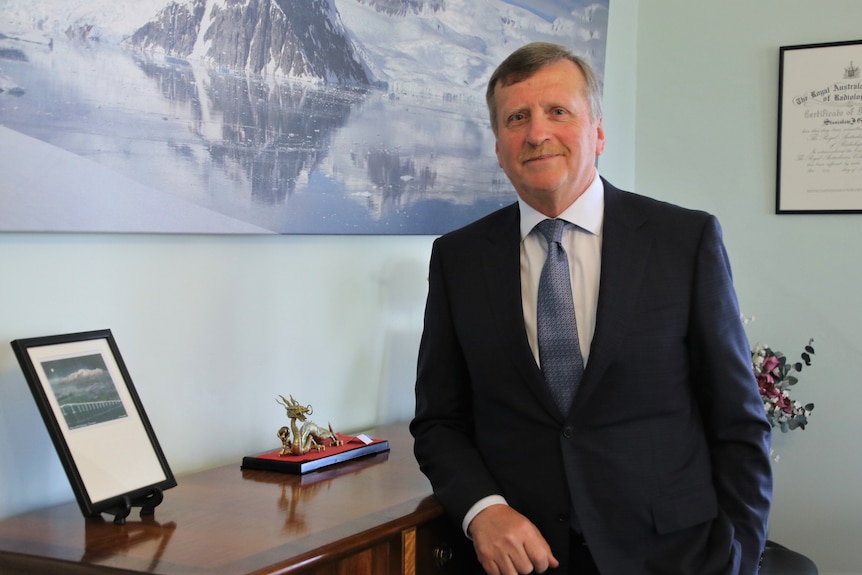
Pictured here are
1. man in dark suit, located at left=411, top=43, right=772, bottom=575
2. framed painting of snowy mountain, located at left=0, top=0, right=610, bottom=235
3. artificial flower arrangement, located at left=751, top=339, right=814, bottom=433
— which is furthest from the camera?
artificial flower arrangement, located at left=751, top=339, right=814, bottom=433

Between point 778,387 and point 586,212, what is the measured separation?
5.88ft

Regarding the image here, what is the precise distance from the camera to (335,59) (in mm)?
2609

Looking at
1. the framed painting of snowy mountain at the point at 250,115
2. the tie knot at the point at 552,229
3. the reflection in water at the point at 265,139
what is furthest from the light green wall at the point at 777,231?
the tie knot at the point at 552,229

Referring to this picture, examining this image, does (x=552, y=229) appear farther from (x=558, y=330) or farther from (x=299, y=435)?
(x=299, y=435)

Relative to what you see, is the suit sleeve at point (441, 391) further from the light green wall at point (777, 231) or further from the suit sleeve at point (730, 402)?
the light green wall at point (777, 231)

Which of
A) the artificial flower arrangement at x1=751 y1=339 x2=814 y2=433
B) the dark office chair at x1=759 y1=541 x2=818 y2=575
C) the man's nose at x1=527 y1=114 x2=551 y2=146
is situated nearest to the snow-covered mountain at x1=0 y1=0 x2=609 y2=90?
the man's nose at x1=527 y1=114 x2=551 y2=146

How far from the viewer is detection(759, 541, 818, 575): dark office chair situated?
3.14 meters

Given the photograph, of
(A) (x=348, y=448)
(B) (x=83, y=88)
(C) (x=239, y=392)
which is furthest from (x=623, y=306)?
(B) (x=83, y=88)

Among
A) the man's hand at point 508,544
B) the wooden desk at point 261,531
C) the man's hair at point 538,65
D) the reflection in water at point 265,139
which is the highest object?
the man's hair at point 538,65

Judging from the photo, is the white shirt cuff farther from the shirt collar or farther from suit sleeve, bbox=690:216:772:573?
the shirt collar

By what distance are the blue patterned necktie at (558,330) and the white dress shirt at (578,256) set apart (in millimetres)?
20

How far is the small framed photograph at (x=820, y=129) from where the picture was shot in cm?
372

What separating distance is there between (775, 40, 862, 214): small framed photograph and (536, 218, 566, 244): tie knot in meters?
1.93

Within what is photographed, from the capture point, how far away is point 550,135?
86.2 inches
